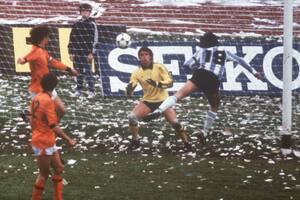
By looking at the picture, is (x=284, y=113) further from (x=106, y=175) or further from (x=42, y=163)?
(x=42, y=163)

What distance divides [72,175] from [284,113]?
3528mm

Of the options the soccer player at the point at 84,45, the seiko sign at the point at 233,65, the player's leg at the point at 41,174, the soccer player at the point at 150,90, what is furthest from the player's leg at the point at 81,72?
the player's leg at the point at 41,174

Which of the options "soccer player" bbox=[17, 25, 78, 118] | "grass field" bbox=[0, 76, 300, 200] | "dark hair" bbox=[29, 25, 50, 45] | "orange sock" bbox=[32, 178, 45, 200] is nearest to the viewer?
"orange sock" bbox=[32, 178, 45, 200]

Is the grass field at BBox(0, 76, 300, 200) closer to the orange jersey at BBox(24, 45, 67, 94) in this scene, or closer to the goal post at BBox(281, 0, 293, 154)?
the goal post at BBox(281, 0, 293, 154)

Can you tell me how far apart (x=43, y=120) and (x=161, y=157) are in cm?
308

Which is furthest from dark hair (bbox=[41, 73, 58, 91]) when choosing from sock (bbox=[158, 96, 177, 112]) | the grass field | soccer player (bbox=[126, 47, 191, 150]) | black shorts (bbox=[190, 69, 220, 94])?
black shorts (bbox=[190, 69, 220, 94])

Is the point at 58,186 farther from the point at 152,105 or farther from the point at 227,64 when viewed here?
the point at 227,64

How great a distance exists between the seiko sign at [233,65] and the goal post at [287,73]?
3543 millimetres

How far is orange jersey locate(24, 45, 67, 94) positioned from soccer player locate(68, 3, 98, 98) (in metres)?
4.87

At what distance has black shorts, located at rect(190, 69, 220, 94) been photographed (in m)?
10.5

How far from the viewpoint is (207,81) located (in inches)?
412

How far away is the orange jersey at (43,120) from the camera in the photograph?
6871 millimetres

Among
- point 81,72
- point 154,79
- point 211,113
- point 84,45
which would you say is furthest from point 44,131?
point 81,72

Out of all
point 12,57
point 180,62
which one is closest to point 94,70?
point 12,57
